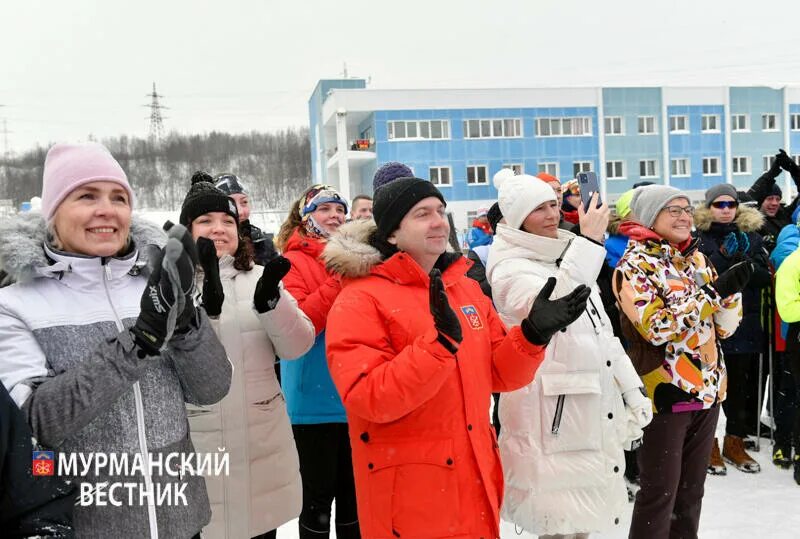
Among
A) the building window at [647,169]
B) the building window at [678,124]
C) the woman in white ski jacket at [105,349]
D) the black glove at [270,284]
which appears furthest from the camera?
the building window at [678,124]

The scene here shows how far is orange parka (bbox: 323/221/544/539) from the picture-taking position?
213 cm

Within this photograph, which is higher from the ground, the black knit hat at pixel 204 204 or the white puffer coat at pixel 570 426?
the black knit hat at pixel 204 204

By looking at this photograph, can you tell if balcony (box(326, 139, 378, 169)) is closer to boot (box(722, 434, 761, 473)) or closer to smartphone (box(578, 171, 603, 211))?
boot (box(722, 434, 761, 473))

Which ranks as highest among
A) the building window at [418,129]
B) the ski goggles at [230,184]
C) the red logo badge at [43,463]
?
the building window at [418,129]

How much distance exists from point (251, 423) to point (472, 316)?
3.39 ft

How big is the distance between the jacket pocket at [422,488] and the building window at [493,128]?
32.8 m

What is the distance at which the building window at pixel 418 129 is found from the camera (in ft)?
107

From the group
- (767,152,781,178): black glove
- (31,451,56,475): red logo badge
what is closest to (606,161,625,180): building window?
(767,152,781,178): black glove

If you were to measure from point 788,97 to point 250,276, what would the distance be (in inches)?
1716

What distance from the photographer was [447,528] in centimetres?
220

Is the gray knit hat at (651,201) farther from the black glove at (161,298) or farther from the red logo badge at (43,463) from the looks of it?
the red logo badge at (43,463)

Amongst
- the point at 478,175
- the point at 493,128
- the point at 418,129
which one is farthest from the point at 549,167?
the point at 418,129

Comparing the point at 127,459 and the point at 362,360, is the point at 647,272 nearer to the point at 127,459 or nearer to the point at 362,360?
the point at 362,360

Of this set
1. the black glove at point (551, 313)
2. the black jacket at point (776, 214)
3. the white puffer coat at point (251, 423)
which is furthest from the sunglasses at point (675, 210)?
the black jacket at point (776, 214)
